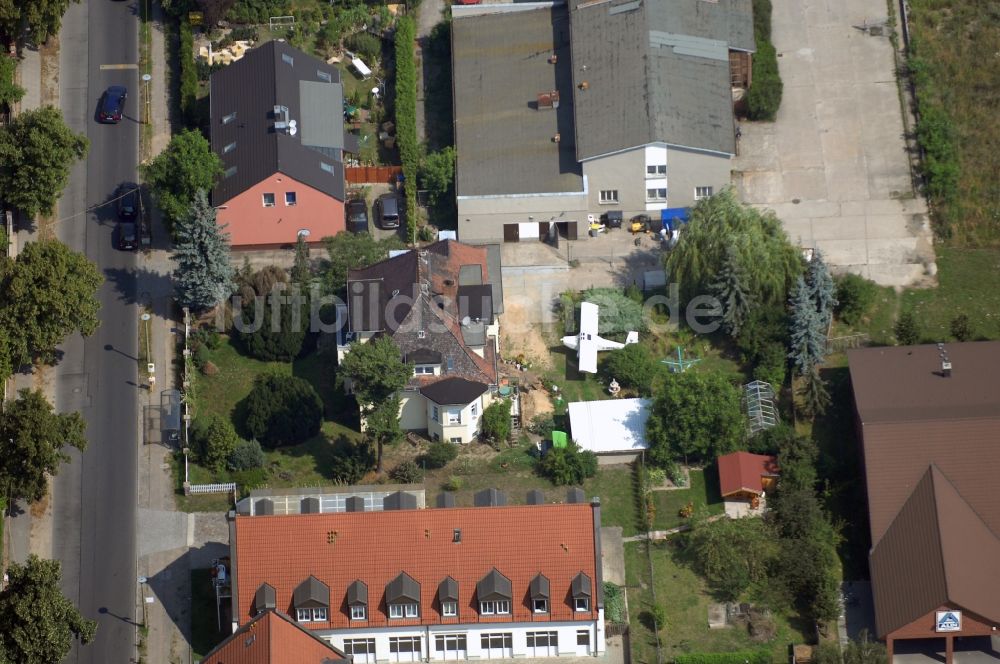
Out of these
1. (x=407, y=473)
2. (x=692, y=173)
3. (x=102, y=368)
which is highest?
(x=692, y=173)

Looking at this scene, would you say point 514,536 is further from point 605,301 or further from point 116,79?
point 116,79

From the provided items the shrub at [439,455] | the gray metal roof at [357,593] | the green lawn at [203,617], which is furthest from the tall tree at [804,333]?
the green lawn at [203,617]

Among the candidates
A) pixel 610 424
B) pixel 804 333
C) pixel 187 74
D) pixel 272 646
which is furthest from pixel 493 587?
pixel 187 74

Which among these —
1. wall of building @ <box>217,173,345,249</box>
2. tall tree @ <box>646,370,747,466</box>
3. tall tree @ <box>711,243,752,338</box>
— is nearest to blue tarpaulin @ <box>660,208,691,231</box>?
tall tree @ <box>711,243,752,338</box>

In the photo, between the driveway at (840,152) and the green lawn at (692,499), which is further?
the driveway at (840,152)

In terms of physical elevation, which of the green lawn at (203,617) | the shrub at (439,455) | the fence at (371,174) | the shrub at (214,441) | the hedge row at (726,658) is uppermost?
the fence at (371,174)

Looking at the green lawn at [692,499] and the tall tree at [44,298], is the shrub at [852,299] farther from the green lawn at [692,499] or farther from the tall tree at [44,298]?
the tall tree at [44,298]

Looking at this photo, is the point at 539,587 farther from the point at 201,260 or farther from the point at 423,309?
the point at 201,260
